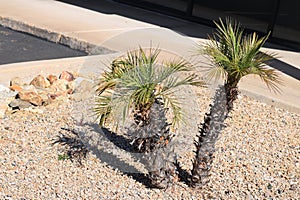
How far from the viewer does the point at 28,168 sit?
4.55 metres

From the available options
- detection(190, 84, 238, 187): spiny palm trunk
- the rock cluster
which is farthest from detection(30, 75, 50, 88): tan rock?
detection(190, 84, 238, 187): spiny palm trunk

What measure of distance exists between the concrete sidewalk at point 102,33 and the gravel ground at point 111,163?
931mm

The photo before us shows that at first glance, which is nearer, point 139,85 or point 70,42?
point 139,85

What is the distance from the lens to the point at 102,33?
8.82m

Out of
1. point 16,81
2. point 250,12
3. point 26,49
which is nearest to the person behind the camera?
point 16,81

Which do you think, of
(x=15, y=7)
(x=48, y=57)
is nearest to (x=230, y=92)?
(x=48, y=57)

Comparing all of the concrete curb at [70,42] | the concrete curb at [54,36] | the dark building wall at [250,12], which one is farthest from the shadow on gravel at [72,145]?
the dark building wall at [250,12]

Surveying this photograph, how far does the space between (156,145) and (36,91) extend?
87.2 inches

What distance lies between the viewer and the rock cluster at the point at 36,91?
572 centimetres

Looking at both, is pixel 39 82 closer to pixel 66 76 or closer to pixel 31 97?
pixel 66 76

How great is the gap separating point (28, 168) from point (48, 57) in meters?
3.41

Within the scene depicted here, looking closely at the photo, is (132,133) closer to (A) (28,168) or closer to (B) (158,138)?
(B) (158,138)

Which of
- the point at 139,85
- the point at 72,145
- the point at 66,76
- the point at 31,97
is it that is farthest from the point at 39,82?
the point at 139,85

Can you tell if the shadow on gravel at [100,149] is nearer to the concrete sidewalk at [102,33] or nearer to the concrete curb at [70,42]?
the concrete sidewalk at [102,33]
